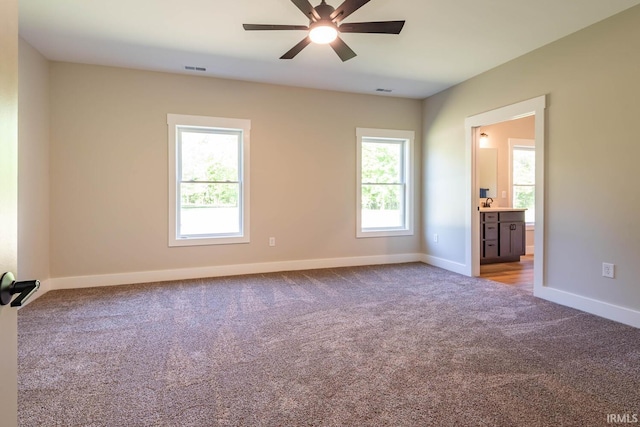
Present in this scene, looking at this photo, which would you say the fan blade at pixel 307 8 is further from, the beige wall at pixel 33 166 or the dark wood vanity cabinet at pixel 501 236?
the dark wood vanity cabinet at pixel 501 236

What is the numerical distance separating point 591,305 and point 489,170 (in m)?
3.55

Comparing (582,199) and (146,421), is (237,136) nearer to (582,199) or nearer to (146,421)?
(146,421)

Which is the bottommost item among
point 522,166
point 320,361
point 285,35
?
point 320,361

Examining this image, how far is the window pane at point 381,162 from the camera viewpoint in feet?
18.5

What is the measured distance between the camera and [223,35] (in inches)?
135

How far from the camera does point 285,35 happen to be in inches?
136

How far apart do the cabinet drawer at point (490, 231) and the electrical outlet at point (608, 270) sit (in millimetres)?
2346

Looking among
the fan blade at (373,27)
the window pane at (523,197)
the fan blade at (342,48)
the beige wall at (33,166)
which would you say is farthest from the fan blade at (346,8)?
the window pane at (523,197)

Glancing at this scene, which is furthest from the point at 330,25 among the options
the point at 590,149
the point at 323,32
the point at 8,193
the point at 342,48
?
the point at 590,149

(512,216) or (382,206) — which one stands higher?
(382,206)

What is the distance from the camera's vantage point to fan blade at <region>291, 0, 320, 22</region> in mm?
2362

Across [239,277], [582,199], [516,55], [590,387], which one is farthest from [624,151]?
[239,277]

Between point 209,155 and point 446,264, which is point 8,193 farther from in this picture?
point 446,264

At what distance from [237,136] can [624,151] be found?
4402 millimetres
